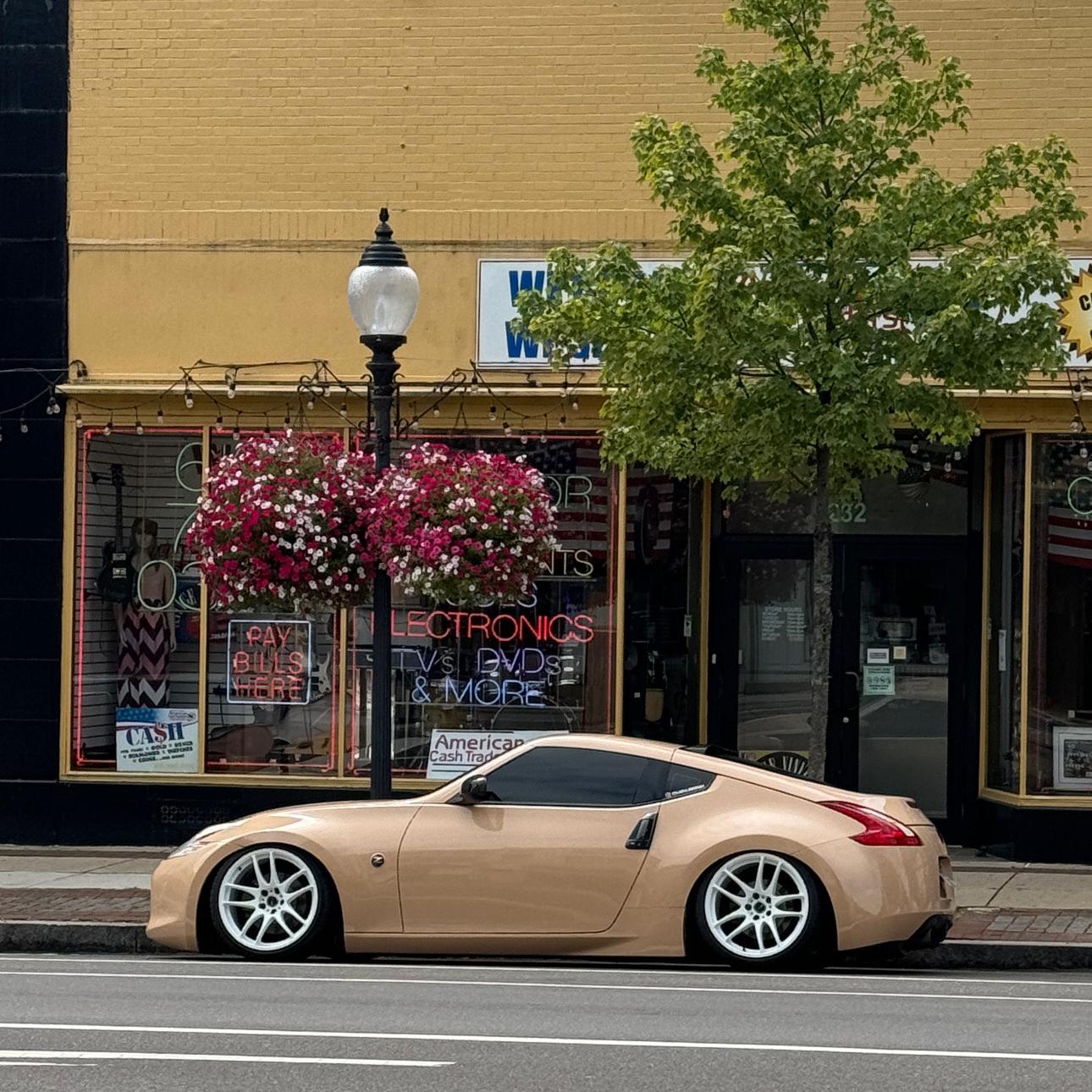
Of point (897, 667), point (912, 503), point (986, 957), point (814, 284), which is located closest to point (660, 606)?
point (897, 667)

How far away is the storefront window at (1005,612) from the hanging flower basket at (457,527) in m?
4.39

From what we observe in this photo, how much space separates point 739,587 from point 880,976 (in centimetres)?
598

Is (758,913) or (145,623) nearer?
(758,913)

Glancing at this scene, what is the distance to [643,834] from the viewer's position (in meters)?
9.99

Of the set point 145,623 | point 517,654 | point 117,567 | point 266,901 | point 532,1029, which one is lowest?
point 532,1029

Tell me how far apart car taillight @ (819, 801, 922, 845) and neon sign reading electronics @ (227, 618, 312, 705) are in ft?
20.6

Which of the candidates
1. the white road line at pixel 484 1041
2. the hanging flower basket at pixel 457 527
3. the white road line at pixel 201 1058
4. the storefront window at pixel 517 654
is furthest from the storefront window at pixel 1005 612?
the white road line at pixel 201 1058

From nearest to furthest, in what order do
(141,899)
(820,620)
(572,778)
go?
1. (572,778)
2. (820,620)
3. (141,899)

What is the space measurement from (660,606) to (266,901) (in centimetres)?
584

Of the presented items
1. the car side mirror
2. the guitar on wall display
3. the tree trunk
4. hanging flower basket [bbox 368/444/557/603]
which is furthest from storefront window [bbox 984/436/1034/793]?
the guitar on wall display

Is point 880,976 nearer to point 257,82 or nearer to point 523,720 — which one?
point 523,720

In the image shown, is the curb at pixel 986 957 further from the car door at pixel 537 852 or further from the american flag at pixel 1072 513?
the american flag at pixel 1072 513

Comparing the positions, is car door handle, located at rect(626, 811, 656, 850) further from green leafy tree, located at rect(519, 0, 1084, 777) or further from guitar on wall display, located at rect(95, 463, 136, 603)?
guitar on wall display, located at rect(95, 463, 136, 603)

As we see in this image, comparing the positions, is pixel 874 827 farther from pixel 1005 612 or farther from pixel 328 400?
pixel 328 400
